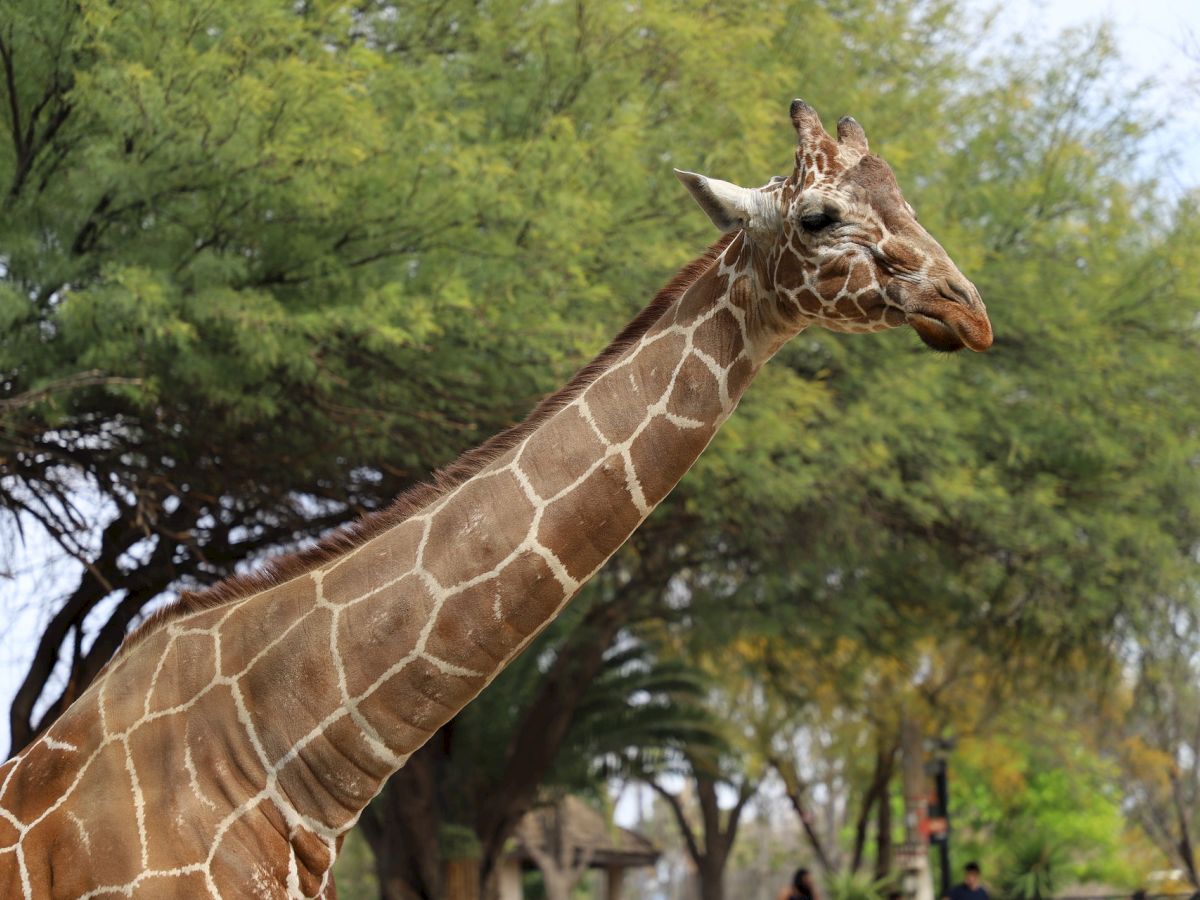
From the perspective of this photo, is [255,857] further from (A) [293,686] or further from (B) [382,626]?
(B) [382,626]

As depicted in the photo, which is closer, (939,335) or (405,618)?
(939,335)

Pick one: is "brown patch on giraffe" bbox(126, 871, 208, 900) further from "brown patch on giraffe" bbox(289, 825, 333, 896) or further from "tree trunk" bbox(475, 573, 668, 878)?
"tree trunk" bbox(475, 573, 668, 878)

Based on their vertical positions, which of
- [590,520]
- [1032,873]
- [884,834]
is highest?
[884,834]

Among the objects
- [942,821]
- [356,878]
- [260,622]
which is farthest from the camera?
[356,878]

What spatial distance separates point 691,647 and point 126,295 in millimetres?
14317

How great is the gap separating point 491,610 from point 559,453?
591 mm

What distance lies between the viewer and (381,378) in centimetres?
1202

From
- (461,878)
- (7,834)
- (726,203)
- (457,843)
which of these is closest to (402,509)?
(726,203)

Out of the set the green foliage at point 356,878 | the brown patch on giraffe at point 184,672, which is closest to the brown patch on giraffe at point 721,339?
the brown patch on giraffe at point 184,672

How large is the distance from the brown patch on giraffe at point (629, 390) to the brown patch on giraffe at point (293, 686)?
1.15m

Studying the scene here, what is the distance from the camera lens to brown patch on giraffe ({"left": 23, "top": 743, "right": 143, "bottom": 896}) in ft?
16.4

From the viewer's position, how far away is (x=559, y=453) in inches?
212

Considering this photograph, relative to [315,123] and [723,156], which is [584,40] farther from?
[315,123]

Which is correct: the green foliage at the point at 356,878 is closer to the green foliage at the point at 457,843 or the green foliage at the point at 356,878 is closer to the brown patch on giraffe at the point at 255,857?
the green foliage at the point at 457,843
